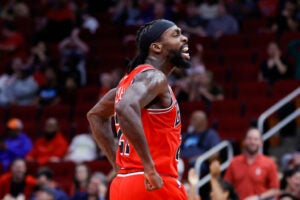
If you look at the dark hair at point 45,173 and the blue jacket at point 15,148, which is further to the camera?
the blue jacket at point 15,148

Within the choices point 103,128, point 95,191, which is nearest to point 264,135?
point 95,191

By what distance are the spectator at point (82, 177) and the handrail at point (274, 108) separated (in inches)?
90.5

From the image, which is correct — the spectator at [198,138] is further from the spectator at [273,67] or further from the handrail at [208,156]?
the spectator at [273,67]

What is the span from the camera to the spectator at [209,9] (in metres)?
15.1

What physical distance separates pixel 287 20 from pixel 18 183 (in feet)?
17.7

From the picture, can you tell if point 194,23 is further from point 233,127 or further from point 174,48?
point 174,48

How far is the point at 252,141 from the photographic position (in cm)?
943

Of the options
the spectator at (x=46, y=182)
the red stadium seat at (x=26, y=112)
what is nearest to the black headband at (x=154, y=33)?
the spectator at (x=46, y=182)

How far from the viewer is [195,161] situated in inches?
420

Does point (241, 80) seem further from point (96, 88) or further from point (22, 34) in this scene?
point (22, 34)

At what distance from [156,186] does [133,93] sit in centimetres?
51

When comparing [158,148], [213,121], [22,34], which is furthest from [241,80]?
[158,148]

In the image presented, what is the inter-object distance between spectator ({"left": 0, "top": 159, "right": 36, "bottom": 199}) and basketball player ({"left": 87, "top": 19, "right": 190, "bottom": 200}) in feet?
20.5

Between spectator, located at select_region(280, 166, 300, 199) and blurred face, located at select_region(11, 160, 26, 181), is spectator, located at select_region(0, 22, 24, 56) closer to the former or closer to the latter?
blurred face, located at select_region(11, 160, 26, 181)
